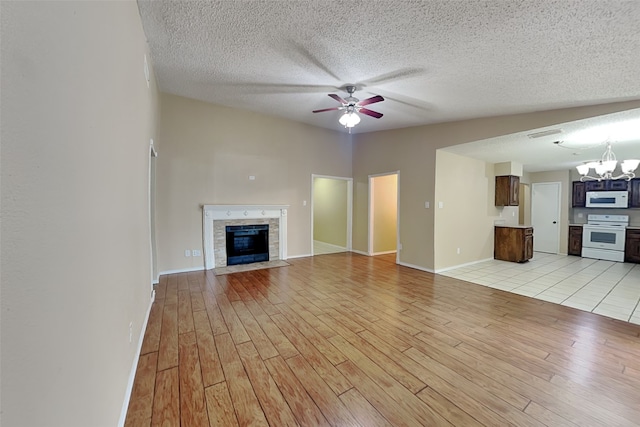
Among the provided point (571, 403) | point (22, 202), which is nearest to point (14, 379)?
point (22, 202)

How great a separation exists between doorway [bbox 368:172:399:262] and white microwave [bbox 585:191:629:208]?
5040 millimetres

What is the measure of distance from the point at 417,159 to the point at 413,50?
112 inches

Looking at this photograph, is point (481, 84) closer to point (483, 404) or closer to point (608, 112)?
point (608, 112)

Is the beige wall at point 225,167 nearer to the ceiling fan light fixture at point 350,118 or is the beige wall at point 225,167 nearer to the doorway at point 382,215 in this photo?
the doorway at point 382,215

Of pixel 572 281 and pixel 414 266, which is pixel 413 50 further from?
pixel 572 281

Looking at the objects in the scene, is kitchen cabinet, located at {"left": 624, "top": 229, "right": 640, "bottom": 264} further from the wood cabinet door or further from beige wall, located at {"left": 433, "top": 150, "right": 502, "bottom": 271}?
beige wall, located at {"left": 433, "top": 150, "right": 502, "bottom": 271}

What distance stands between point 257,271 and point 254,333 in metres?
2.27

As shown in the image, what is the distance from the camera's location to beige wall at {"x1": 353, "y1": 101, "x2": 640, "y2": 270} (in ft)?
12.5

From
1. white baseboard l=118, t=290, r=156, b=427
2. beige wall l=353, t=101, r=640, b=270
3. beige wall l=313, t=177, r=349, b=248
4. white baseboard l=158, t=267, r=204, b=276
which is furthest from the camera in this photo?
beige wall l=313, t=177, r=349, b=248

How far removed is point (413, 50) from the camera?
96.4 inches

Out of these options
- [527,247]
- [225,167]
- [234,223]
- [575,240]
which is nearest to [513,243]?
[527,247]

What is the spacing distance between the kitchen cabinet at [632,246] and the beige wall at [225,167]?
718cm

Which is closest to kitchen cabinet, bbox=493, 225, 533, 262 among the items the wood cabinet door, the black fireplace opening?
the wood cabinet door

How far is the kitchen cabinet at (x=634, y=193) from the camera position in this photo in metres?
5.94
